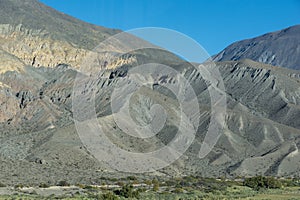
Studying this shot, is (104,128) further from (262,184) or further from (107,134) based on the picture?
(262,184)

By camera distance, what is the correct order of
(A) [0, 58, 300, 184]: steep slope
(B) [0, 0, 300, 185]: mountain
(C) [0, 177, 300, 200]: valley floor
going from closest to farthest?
(C) [0, 177, 300, 200]: valley floor → (B) [0, 0, 300, 185]: mountain → (A) [0, 58, 300, 184]: steep slope

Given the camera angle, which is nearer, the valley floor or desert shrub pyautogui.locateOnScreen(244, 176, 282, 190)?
the valley floor

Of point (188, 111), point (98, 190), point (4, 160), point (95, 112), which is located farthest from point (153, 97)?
point (98, 190)

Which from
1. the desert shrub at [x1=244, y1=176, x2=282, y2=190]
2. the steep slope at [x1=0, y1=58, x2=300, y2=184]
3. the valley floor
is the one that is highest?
the steep slope at [x1=0, y1=58, x2=300, y2=184]

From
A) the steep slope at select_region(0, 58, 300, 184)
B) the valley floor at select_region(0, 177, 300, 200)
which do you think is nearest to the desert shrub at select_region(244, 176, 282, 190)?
the valley floor at select_region(0, 177, 300, 200)

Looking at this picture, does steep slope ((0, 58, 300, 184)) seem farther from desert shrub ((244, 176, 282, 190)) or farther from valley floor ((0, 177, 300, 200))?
desert shrub ((244, 176, 282, 190))

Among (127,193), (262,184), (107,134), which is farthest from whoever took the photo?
(107,134)

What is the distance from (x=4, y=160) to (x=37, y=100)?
44917mm

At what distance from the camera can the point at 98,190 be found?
62.8 meters

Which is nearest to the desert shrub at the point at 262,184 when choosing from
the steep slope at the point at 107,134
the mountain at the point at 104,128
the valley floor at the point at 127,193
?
the valley floor at the point at 127,193

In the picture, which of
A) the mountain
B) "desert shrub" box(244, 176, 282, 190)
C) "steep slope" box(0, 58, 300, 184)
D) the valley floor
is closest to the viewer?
the valley floor

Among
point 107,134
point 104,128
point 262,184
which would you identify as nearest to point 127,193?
point 262,184

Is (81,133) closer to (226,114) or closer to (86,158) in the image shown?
(86,158)

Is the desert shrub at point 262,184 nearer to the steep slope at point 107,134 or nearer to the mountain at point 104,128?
the mountain at point 104,128
